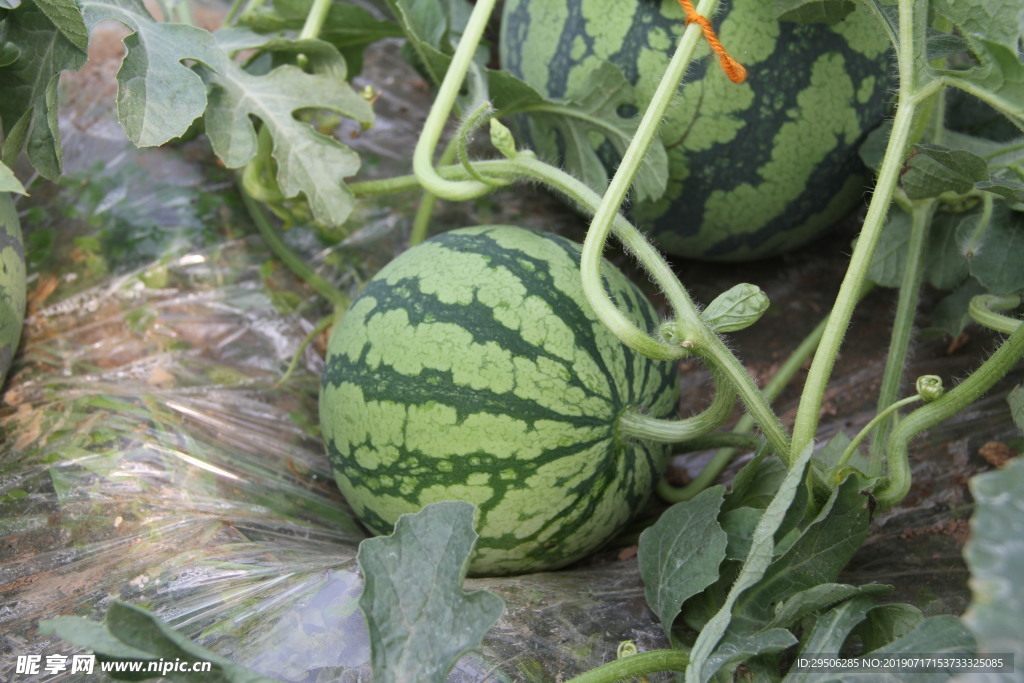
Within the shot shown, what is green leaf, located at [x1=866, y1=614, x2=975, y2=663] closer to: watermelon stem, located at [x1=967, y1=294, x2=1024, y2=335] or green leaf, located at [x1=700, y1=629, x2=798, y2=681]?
green leaf, located at [x1=700, y1=629, x2=798, y2=681]

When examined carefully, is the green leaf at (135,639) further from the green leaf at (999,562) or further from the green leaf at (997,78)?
the green leaf at (997,78)

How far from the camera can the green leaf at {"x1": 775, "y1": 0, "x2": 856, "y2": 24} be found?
137cm

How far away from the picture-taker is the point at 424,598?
1015 millimetres

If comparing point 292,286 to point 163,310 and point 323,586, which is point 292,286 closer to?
point 163,310

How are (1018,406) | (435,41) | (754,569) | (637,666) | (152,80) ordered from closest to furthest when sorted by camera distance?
(754,569) → (637,666) → (1018,406) → (152,80) → (435,41)

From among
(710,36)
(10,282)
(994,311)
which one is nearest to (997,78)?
(710,36)

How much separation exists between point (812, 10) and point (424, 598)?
1090 millimetres

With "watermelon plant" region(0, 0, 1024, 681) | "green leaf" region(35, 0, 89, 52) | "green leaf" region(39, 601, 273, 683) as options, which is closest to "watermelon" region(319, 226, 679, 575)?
"watermelon plant" region(0, 0, 1024, 681)

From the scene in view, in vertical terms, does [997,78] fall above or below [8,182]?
above

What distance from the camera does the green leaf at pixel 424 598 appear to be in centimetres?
98

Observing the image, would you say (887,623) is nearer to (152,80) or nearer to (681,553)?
(681,553)

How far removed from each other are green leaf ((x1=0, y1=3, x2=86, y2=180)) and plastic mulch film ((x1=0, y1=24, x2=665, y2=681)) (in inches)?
15.4

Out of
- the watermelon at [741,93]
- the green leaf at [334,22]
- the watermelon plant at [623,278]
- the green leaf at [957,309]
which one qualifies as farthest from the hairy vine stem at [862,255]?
the green leaf at [334,22]

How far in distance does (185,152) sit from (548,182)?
1.03 m
